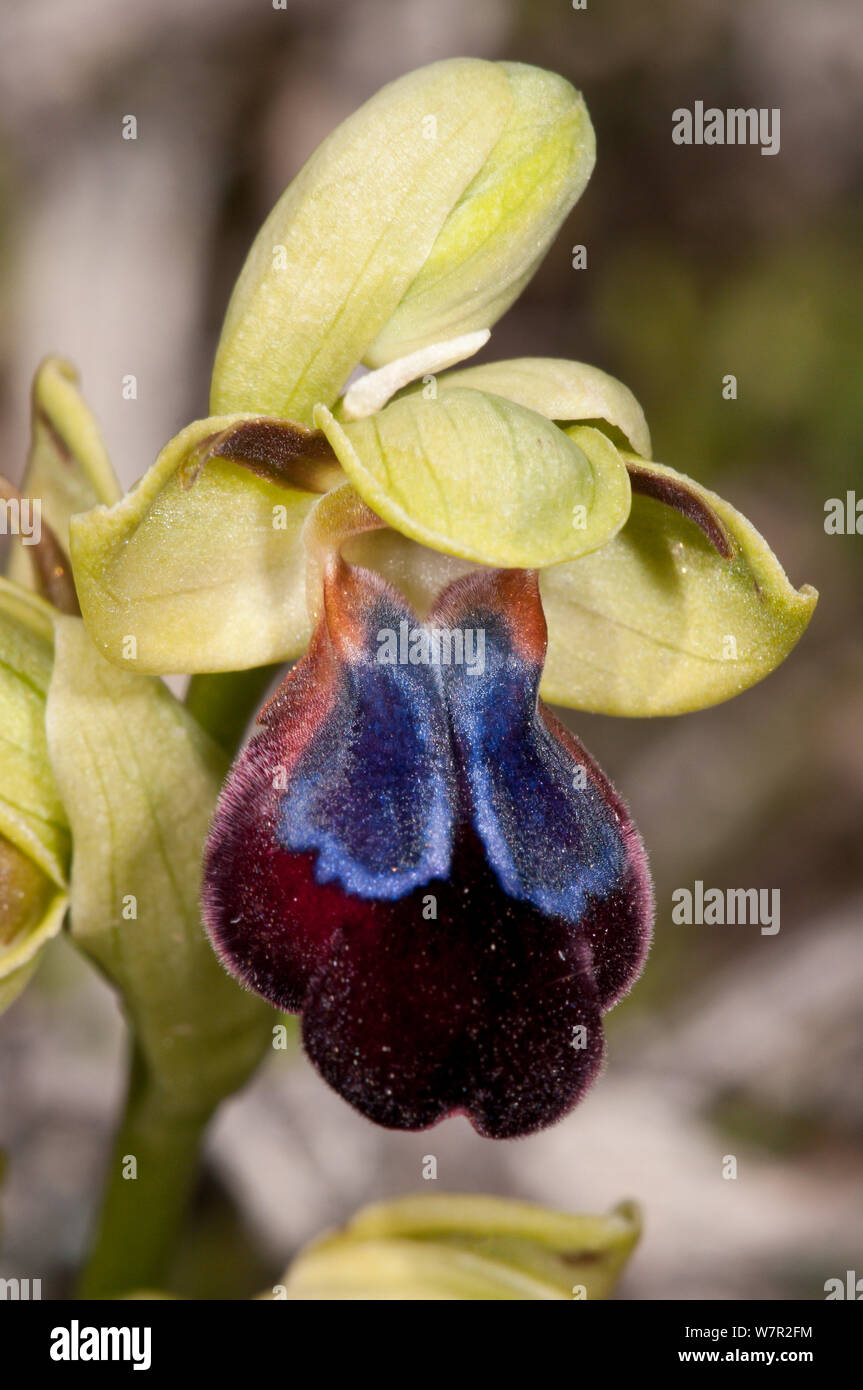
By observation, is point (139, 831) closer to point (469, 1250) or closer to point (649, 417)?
point (469, 1250)

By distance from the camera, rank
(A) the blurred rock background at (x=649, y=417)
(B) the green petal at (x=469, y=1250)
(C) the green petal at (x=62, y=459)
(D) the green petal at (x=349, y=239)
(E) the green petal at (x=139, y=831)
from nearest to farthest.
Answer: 1. (D) the green petal at (x=349, y=239)
2. (E) the green petal at (x=139, y=831)
3. (C) the green petal at (x=62, y=459)
4. (B) the green petal at (x=469, y=1250)
5. (A) the blurred rock background at (x=649, y=417)

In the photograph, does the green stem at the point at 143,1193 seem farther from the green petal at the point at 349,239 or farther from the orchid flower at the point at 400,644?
the green petal at the point at 349,239

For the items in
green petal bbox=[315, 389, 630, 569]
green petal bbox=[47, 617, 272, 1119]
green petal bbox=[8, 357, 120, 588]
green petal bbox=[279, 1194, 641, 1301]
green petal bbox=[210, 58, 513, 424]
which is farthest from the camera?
green petal bbox=[279, 1194, 641, 1301]

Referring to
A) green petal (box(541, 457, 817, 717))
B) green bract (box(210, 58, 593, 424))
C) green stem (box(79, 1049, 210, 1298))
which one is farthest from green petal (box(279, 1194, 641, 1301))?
green bract (box(210, 58, 593, 424))

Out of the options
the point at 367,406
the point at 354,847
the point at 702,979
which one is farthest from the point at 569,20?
the point at 354,847

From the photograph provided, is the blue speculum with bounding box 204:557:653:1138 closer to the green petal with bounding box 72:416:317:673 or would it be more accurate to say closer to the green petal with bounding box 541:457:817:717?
the green petal with bounding box 72:416:317:673

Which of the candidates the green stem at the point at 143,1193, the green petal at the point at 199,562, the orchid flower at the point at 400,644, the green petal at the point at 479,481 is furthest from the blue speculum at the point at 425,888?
the green stem at the point at 143,1193
